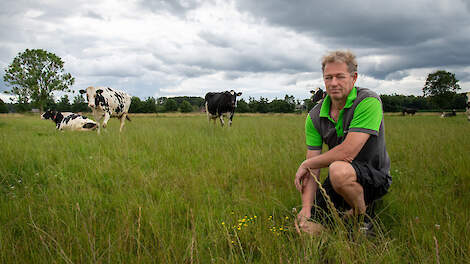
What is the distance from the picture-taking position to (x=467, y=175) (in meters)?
3.82

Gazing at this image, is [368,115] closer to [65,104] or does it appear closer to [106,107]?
[106,107]

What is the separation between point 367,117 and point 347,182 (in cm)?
64

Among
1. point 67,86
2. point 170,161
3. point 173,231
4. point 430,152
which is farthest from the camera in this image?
point 67,86

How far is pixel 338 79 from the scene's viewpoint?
245cm

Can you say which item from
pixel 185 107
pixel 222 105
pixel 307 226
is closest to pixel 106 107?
pixel 222 105

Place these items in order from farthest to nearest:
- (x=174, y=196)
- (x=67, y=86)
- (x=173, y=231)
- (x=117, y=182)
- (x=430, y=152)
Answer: (x=67, y=86) < (x=430, y=152) < (x=117, y=182) < (x=174, y=196) < (x=173, y=231)

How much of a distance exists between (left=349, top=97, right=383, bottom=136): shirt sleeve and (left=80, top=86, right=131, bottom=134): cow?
32.3ft

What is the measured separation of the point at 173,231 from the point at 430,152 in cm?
577

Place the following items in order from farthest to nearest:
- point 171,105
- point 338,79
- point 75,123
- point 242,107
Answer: point 171,105
point 242,107
point 75,123
point 338,79

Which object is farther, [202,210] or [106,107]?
[106,107]

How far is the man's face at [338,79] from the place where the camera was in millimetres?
2418

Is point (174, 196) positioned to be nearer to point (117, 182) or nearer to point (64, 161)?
point (117, 182)

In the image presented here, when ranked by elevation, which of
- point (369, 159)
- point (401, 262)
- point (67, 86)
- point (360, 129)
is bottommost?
Result: point (401, 262)

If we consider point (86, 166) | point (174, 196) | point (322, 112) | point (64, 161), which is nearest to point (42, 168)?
point (64, 161)
